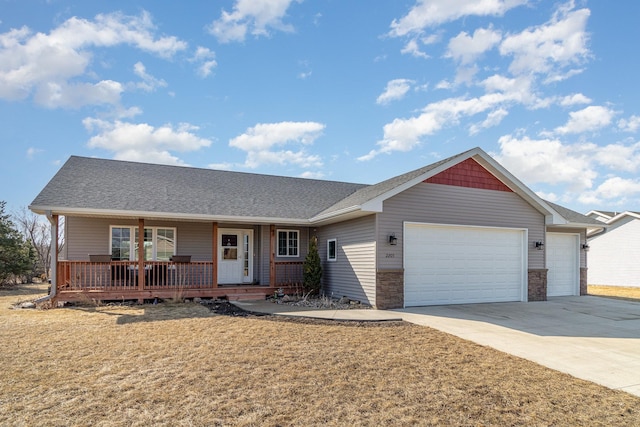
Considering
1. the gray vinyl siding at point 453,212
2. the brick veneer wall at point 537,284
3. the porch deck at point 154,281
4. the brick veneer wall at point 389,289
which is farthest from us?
the brick veneer wall at point 537,284

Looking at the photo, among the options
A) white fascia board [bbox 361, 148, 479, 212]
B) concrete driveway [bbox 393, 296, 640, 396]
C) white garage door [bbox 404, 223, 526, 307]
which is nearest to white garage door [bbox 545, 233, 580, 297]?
concrete driveway [bbox 393, 296, 640, 396]

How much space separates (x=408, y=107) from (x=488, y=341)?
9.81 metres

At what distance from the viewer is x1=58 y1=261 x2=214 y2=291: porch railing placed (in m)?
11.5

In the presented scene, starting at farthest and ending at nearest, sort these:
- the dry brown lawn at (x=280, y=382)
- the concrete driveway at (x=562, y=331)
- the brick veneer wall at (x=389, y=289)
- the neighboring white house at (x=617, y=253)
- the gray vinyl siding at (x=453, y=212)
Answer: the neighboring white house at (x=617, y=253)
the gray vinyl siding at (x=453, y=212)
the brick veneer wall at (x=389, y=289)
the concrete driveway at (x=562, y=331)
the dry brown lawn at (x=280, y=382)

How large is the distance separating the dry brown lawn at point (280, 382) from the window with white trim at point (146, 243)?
5.39m

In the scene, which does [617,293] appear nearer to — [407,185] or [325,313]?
[407,185]

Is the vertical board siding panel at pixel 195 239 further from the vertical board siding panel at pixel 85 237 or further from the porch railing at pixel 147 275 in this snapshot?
the vertical board siding panel at pixel 85 237

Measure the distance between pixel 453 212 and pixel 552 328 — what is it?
4.26 metres

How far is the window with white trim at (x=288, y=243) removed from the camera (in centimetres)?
1461

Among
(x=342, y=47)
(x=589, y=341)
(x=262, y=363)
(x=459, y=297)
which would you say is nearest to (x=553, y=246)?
(x=459, y=297)

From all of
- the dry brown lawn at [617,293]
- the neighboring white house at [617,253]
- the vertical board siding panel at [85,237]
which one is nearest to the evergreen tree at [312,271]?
the vertical board siding panel at [85,237]

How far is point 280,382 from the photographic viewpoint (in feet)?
15.6

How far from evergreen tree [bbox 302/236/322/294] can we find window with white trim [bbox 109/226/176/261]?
466 centimetres

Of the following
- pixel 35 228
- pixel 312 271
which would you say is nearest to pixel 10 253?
pixel 35 228
